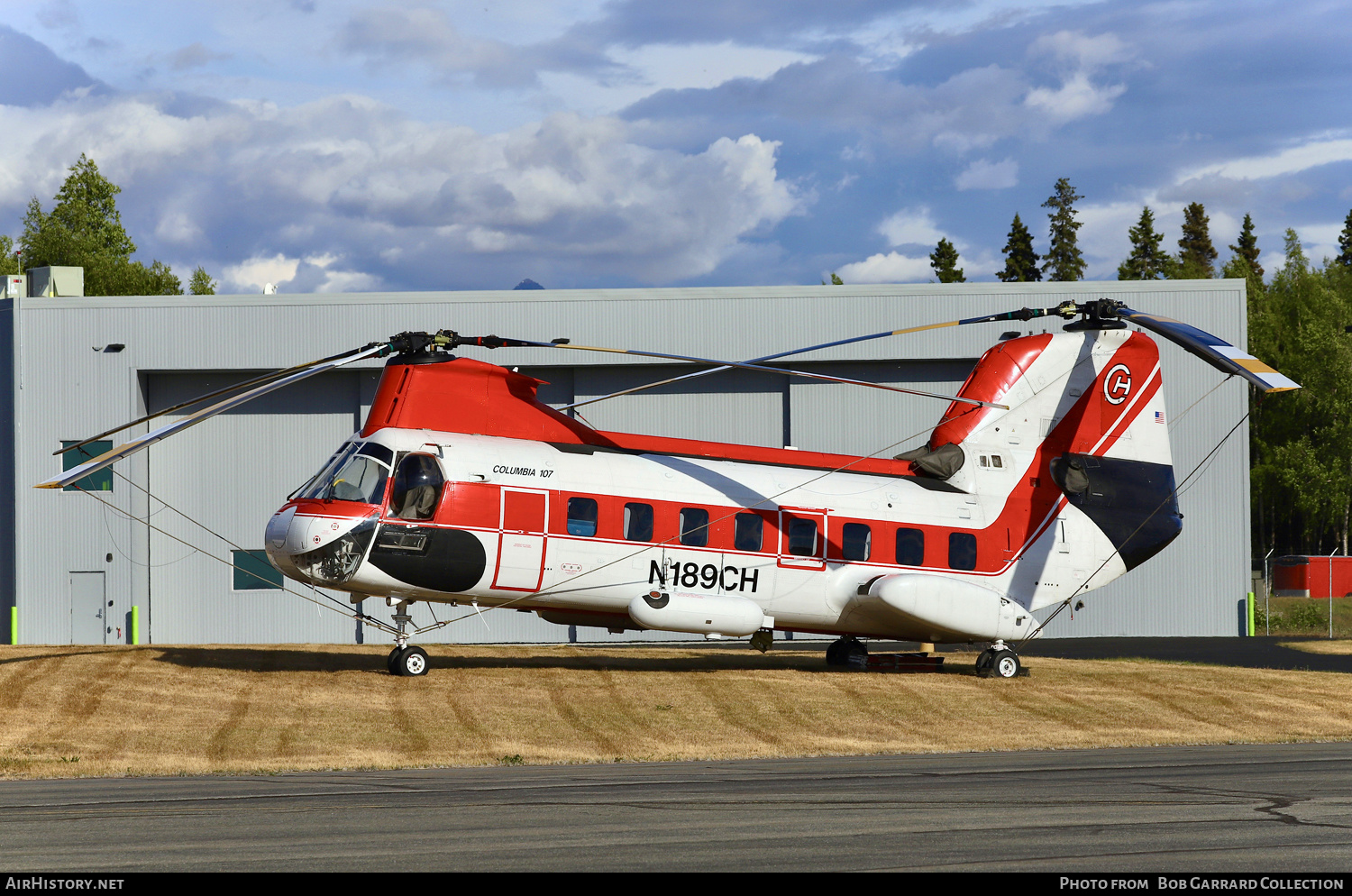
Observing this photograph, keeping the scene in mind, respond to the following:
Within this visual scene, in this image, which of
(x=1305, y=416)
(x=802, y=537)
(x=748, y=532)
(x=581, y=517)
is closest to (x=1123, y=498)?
(x=802, y=537)

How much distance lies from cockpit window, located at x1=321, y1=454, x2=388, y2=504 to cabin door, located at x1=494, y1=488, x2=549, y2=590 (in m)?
1.87

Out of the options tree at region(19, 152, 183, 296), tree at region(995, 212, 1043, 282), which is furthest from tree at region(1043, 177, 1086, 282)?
tree at region(19, 152, 183, 296)

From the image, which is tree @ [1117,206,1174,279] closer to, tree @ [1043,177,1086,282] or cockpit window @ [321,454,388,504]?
tree @ [1043,177,1086,282]

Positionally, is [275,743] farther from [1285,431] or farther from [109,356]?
[1285,431]

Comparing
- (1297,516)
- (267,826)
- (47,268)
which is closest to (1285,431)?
(1297,516)

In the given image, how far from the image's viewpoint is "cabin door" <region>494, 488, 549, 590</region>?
19.8 metres

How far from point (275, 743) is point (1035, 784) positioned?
28.2 feet

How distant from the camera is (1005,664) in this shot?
2225cm

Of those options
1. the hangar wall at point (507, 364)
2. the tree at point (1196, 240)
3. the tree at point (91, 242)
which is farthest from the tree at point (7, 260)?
the tree at point (1196, 240)

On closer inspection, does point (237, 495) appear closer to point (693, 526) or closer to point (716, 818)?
point (693, 526)

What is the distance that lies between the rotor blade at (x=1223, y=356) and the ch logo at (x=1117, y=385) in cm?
215

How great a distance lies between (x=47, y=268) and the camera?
37.3 m

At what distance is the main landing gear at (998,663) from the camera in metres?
22.2

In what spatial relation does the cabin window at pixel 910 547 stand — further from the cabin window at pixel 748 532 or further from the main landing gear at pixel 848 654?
the cabin window at pixel 748 532
